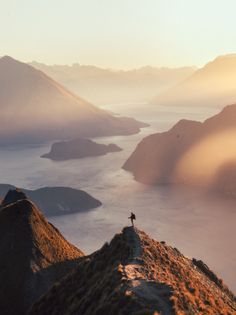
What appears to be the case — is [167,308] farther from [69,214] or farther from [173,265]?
[69,214]

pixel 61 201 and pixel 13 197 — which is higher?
pixel 13 197

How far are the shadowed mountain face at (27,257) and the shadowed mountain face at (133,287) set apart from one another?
28.4 ft

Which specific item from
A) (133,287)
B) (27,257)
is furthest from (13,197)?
(133,287)

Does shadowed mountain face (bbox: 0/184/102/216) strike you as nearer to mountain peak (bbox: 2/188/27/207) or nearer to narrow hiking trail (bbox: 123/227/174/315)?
mountain peak (bbox: 2/188/27/207)

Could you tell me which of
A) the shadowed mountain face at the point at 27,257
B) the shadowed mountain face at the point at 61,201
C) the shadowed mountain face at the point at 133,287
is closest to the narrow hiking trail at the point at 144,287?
the shadowed mountain face at the point at 133,287

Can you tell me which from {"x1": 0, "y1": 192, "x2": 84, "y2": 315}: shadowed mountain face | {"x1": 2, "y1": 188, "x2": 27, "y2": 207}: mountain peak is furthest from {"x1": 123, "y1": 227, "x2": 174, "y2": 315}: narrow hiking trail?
{"x1": 2, "y1": 188, "x2": 27, "y2": 207}: mountain peak

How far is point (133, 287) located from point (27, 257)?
82.5 ft

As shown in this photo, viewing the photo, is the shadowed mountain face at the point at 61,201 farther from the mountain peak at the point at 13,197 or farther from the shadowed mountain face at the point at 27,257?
the shadowed mountain face at the point at 27,257

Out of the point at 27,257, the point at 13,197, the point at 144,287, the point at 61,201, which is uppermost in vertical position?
the point at 144,287

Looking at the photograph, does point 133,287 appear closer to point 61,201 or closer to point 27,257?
point 27,257

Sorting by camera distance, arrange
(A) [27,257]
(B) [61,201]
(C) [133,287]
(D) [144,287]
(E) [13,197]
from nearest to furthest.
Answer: (C) [133,287] < (D) [144,287] < (A) [27,257] < (E) [13,197] < (B) [61,201]

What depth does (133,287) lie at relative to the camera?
34781 millimetres

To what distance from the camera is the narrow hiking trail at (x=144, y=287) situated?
3281 cm

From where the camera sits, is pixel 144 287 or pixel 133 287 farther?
pixel 144 287
